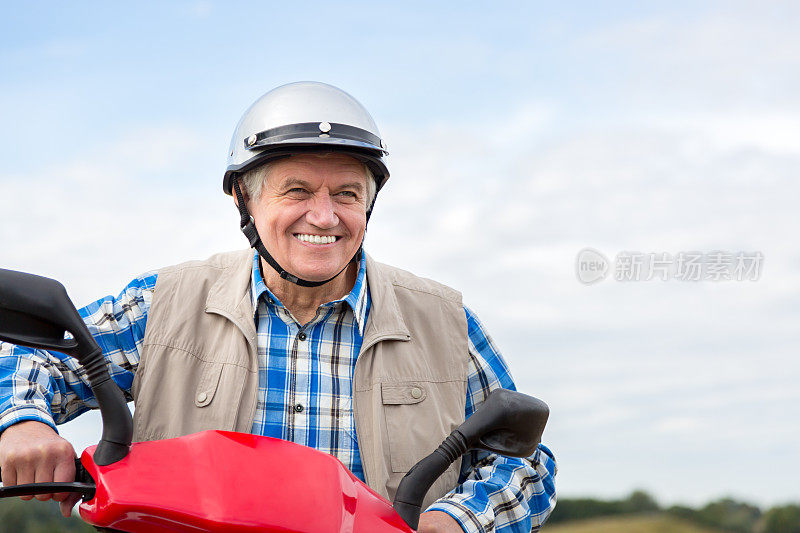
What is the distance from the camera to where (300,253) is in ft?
10.5

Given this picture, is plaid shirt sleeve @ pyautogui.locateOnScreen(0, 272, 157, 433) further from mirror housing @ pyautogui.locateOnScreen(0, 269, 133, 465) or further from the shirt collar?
mirror housing @ pyautogui.locateOnScreen(0, 269, 133, 465)

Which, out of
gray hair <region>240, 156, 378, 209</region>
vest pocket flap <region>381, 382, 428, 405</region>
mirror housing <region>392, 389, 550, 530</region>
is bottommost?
mirror housing <region>392, 389, 550, 530</region>

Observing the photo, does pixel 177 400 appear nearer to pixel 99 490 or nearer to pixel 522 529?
pixel 99 490

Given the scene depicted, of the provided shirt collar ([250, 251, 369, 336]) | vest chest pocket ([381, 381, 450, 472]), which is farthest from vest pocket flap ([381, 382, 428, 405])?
shirt collar ([250, 251, 369, 336])

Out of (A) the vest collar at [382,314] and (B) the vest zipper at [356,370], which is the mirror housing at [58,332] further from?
(A) the vest collar at [382,314]

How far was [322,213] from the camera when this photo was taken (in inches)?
123

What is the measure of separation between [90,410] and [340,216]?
4.06 ft

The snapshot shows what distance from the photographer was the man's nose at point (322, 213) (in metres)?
3.11

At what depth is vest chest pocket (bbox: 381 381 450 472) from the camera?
10.3ft

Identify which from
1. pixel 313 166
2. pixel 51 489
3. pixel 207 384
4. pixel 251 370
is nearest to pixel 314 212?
pixel 313 166

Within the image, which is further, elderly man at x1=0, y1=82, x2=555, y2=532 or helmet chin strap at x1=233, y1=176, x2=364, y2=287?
helmet chin strap at x1=233, y1=176, x2=364, y2=287

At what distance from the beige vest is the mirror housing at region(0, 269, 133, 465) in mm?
996

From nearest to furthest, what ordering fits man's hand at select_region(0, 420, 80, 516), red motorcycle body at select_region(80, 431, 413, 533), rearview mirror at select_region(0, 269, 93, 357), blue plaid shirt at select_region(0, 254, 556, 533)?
red motorcycle body at select_region(80, 431, 413, 533)
rearview mirror at select_region(0, 269, 93, 357)
man's hand at select_region(0, 420, 80, 516)
blue plaid shirt at select_region(0, 254, 556, 533)

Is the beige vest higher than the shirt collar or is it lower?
lower
